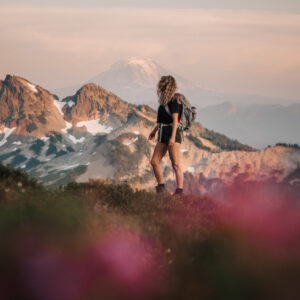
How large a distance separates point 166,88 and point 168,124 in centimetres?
103

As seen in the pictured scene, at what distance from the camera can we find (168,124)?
12.7 metres

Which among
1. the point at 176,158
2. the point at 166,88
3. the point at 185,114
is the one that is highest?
the point at 166,88

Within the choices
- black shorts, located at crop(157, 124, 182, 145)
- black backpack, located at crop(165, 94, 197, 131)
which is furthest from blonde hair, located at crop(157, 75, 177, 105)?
black shorts, located at crop(157, 124, 182, 145)

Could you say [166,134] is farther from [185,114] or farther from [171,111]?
[185,114]

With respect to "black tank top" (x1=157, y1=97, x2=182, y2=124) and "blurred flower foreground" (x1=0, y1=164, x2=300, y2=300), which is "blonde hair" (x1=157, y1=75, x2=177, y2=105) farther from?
"blurred flower foreground" (x1=0, y1=164, x2=300, y2=300)

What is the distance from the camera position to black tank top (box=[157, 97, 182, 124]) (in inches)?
487

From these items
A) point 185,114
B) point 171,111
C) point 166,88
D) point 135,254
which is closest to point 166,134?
point 171,111

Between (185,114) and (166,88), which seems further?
(185,114)

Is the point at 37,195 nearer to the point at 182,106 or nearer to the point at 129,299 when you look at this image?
the point at 129,299

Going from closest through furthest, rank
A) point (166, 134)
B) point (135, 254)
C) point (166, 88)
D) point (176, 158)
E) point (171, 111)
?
point (135, 254)
point (166, 88)
point (171, 111)
point (166, 134)
point (176, 158)

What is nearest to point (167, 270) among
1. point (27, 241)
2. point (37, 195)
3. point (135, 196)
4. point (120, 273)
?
point (120, 273)

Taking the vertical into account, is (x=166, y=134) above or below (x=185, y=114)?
below

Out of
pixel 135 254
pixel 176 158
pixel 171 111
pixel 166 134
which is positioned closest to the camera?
pixel 135 254

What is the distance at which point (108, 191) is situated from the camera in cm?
1117
